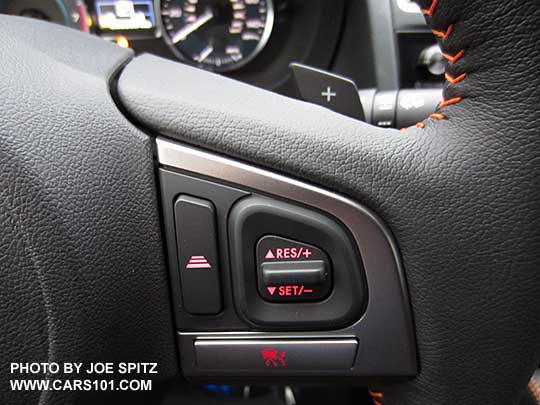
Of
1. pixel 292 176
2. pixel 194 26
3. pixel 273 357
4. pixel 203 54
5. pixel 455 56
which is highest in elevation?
pixel 455 56

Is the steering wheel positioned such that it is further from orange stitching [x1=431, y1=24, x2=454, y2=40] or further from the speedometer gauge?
the speedometer gauge

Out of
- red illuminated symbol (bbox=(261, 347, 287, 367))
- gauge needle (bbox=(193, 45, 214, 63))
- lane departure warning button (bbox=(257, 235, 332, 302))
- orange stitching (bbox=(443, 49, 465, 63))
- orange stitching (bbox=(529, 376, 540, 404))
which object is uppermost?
orange stitching (bbox=(443, 49, 465, 63))

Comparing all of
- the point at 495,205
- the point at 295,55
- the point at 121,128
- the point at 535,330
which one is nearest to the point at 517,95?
the point at 495,205

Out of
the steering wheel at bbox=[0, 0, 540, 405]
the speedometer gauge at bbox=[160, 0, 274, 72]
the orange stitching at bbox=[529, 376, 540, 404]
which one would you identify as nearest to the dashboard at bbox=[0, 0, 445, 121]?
the speedometer gauge at bbox=[160, 0, 274, 72]

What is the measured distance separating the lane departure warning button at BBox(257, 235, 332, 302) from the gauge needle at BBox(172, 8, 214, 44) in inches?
85.2

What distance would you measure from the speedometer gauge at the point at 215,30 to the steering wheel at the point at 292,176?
2.04m

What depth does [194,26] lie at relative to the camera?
104 inches

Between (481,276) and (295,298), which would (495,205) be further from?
(295,298)

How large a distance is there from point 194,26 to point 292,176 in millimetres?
2173

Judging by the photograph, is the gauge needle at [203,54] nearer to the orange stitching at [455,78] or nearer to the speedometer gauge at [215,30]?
the speedometer gauge at [215,30]

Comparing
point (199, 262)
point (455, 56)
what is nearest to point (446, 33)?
point (455, 56)

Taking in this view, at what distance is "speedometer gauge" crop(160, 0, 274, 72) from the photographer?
2.62m

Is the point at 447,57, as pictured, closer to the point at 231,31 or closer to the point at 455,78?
the point at 455,78

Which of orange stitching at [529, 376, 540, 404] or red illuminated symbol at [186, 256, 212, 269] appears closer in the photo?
red illuminated symbol at [186, 256, 212, 269]
